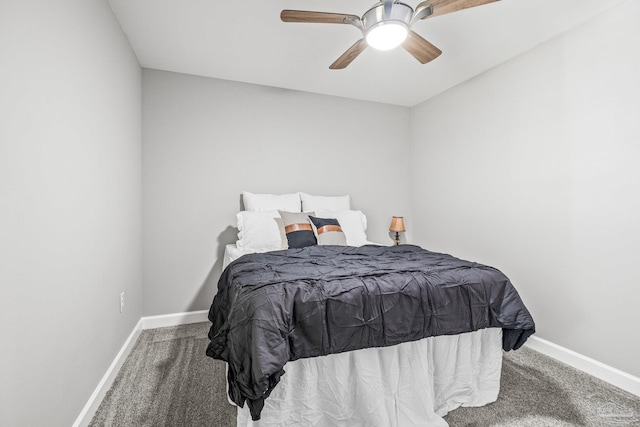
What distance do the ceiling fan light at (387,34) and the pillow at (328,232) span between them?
1548 millimetres

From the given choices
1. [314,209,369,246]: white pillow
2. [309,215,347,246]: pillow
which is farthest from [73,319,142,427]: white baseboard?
[314,209,369,246]: white pillow

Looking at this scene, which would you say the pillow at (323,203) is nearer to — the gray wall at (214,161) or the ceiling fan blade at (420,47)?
the gray wall at (214,161)

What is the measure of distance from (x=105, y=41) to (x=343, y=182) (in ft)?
8.65

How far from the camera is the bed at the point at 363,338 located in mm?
1392

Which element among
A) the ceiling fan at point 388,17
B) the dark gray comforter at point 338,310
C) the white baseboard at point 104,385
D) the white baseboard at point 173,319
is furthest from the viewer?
the white baseboard at point 173,319

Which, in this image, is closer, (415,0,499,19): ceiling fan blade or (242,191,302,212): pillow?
(415,0,499,19): ceiling fan blade

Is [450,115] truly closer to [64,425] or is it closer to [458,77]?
[458,77]

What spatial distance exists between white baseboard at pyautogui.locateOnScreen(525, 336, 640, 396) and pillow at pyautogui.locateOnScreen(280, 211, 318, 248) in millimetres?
2055

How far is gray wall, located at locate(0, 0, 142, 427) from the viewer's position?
3.51ft

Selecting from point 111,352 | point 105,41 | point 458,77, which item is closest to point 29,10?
point 105,41

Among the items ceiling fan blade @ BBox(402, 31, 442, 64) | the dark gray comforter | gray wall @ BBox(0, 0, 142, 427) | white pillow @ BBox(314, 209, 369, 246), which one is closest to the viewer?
gray wall @ BBox(0, 0, 142, 427)

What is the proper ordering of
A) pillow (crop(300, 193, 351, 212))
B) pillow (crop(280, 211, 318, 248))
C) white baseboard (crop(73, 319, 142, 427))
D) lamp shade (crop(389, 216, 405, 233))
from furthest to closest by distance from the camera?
lamp shade (crop(389, 216, 405, 233)), pillow (crop(300, 193, 351, 212)), pillow (crop(280, 211, 318, 248)), white baseboard (crop(73, 319, 142, 427))

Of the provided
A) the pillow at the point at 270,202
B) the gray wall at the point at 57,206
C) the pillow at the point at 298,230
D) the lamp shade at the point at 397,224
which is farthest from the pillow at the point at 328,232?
the gray wall at the point at 57,206

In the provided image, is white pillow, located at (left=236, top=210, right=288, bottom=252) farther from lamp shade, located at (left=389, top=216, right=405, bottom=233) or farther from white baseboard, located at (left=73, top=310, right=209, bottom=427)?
lamp shade, located at (left=389, top=216, right=405, bottom=233)
